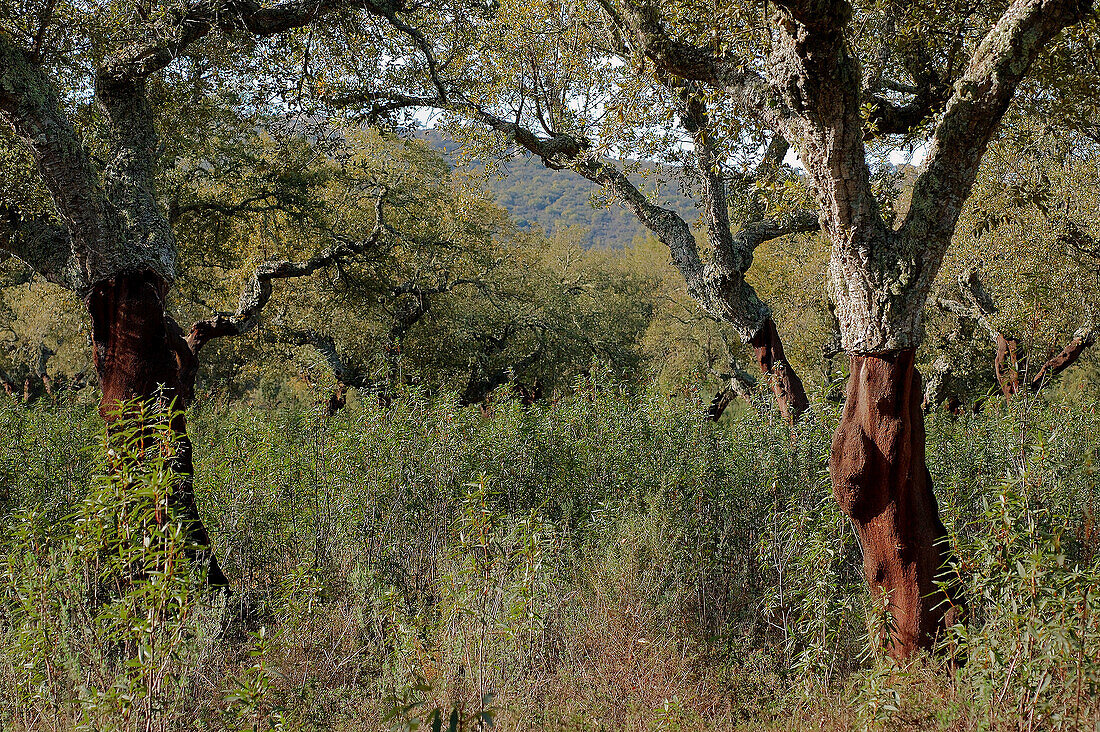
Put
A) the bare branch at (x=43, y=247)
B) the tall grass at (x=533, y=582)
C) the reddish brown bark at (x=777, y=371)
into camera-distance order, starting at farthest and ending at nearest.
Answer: the reddish brown bark at (x=777, y=371) < the bare branch at (x=43, y=247) < the tall grass at (x=533, y=582)

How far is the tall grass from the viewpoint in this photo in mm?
3635

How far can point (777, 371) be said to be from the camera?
11.0m

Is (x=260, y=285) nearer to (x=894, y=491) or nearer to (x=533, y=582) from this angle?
(x=533, y=582)

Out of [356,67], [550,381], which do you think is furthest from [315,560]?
[550,381]

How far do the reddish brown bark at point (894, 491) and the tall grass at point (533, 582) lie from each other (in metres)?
0.27

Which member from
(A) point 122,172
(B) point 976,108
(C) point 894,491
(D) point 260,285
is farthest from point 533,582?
(D) point 260,285

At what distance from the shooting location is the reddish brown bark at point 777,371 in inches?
428

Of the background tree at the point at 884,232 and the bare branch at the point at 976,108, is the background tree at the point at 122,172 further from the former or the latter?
the bare branch at the point at 976,108

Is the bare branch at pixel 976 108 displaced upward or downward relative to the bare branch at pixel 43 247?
upward

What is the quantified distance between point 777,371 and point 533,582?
25.0 feet

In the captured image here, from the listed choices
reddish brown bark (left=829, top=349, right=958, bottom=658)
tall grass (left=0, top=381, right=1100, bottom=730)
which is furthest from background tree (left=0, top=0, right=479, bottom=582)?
reddish brown bark (left=829, top=349, right=958, bottom=658)

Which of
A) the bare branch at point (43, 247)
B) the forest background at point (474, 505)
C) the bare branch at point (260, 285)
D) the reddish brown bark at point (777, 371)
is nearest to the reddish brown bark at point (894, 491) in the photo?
the forest background at point (474, 505)

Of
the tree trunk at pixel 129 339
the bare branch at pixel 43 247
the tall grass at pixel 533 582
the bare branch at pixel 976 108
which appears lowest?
the tall grass at pixel 533 582

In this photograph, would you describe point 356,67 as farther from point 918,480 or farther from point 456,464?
point 918,480
